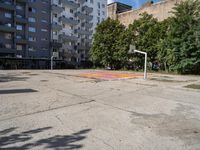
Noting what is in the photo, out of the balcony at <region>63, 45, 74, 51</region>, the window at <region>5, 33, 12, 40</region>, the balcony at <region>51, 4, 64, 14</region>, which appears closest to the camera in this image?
the window at <region>5, 33, 12, 40</region>

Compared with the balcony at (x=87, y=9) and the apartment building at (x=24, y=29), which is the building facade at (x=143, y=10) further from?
the apartment building at (x=24, y=29)

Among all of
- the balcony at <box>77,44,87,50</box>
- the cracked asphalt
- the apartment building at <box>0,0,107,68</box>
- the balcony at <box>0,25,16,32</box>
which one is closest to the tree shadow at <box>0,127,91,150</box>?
the cracked asphalt

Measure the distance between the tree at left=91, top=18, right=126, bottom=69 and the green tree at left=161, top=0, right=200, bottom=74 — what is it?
12.6 meters

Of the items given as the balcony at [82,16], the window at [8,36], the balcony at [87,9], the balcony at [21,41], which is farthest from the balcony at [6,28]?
the balcony at [87,9]

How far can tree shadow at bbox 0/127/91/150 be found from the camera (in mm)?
4270

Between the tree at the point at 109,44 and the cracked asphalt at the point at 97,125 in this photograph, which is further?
the tree at the point at 109,44

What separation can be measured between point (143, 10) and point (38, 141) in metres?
51.5

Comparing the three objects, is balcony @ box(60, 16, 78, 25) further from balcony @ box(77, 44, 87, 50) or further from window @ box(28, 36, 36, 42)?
window @ box(28, 36, 36, 42)

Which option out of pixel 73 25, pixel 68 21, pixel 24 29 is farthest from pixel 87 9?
pixel 24 29

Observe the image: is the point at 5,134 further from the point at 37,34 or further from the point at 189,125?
the point at 37,34

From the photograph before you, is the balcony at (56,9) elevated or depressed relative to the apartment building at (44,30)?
elevated

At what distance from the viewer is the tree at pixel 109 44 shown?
4144 cm

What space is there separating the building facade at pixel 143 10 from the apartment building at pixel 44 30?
8.81 metres

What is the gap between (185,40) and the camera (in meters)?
27.8
